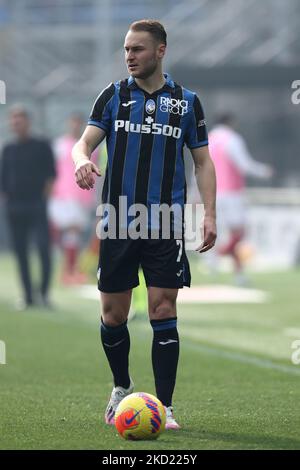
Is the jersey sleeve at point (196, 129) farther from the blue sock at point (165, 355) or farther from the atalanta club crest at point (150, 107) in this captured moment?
the blue sock at point (165, 355)

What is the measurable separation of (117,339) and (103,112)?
1.21 meters

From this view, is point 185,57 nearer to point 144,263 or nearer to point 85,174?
point 144,263

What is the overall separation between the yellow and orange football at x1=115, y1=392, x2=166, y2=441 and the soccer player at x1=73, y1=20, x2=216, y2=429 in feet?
1.32

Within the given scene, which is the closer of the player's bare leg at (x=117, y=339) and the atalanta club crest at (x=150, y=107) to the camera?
the atalanta club crest at (x=150, y=107)

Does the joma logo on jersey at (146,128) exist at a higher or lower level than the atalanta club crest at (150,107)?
lower

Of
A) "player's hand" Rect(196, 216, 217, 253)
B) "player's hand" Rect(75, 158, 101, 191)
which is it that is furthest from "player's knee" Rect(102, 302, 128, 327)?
"player's hand" Rect(75, 158, 101, 191)

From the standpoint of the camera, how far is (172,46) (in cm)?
2822

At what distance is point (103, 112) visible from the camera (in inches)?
282

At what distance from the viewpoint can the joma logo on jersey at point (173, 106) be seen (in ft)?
23.4

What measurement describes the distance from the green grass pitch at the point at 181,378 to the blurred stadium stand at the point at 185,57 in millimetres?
10652

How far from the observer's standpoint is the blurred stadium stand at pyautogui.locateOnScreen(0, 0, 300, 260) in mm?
26219

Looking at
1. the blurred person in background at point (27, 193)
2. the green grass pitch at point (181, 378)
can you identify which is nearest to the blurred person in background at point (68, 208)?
the blurred person in background at point (27, 193)

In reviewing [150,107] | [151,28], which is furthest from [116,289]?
[151,28]
